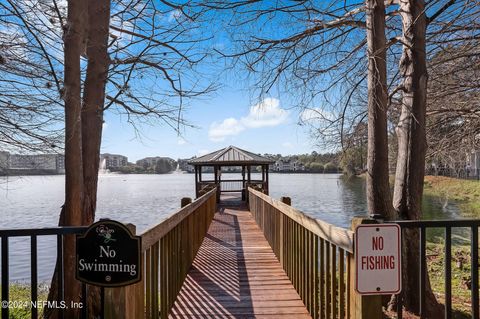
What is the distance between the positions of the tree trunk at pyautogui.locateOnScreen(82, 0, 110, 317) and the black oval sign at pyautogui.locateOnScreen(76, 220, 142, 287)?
140 inches

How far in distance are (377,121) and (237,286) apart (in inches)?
A: 120

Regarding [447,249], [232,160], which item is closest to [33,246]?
Result: [447,249]

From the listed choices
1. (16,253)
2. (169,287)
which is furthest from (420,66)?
(16,253)

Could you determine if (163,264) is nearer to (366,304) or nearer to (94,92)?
(366,304)

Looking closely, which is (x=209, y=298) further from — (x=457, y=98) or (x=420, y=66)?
(x=457, y=98)

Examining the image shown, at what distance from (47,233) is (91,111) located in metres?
3.64

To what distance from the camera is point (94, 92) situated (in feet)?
18.8

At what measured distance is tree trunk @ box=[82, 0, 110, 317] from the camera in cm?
565

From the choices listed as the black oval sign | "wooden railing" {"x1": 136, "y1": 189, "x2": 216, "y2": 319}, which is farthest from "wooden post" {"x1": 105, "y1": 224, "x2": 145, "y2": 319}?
"wooden railing" {"x1": 136, "y1": 189, "x2": 216, "y2": 319}

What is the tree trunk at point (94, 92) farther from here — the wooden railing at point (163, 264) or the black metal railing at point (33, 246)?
the black metal railing at point (33, 246)

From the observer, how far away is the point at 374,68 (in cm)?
539

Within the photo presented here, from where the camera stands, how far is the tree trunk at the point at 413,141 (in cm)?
532

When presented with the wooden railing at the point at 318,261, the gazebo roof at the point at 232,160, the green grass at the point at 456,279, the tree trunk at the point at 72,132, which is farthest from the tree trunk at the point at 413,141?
the gazebo roof at the point at 232,160

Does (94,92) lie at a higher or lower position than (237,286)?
higher
